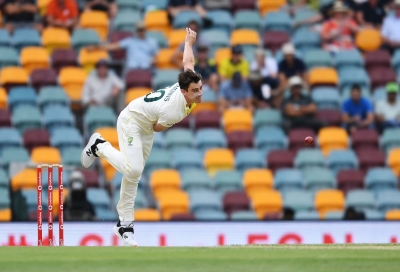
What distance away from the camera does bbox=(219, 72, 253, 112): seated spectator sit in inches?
601

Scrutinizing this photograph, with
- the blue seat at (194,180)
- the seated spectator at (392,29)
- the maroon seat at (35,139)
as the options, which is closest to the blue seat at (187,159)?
the blue seat at (194,180)

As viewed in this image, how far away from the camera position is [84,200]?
13094 millimetres

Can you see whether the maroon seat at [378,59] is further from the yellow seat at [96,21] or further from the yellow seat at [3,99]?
the yellow seat at [3,99]

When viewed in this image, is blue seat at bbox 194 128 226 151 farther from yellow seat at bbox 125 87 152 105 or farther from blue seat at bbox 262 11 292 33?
blue seat at bbox 262 11 292 33

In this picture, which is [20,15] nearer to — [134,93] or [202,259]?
[134,93]

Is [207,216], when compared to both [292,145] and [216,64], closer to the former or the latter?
[292,145]

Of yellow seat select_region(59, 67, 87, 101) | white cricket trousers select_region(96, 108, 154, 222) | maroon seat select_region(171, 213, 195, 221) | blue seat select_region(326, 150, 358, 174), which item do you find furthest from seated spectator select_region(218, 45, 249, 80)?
white cricket trousers select_region(96, 108, 154, 222)

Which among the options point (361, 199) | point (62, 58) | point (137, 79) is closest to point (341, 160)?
point (361, 199)

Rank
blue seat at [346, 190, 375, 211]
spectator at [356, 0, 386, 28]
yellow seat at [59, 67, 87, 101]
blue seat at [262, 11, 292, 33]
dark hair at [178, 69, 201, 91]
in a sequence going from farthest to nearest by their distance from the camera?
spectator at [356, 0, 386, 28]
blue seat at [262, 11, 292, 33]
yellow seat at [59, 67, 87, 101]
blue seat at [346, 190, 375, 211]
dark hair at [178, 69, 201, 91]

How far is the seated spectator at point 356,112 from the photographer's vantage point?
50.1 feet

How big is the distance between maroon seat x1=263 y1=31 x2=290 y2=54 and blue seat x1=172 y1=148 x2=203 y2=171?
2.88 m

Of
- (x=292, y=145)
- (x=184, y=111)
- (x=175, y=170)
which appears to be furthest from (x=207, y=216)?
(x=184, y=111)

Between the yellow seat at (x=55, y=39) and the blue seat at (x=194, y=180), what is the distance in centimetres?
325

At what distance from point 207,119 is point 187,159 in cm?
92
